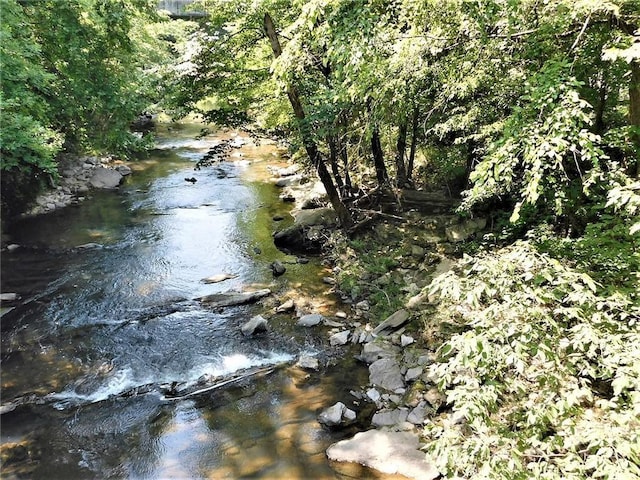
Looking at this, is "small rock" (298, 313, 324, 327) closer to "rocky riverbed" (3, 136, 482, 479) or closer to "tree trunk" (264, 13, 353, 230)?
"rocky riverbed" (3, 136, 482, 479)

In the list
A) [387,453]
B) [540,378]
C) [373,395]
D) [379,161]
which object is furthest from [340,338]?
[379,161]

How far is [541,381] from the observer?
11.4 ft

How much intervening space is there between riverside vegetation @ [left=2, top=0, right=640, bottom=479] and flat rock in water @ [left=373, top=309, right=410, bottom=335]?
0.61 ft

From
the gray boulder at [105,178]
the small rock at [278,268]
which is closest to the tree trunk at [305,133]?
the small rock at [278,268]

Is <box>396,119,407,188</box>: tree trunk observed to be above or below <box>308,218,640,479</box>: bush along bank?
above

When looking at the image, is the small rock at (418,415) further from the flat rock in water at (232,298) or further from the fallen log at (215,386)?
the flat rock in water at (232,298)

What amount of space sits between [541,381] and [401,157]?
25.9 feet

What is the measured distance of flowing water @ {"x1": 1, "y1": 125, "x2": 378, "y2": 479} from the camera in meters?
5.24

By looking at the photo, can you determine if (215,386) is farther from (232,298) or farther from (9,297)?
(9,297)

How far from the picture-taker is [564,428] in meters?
3.38

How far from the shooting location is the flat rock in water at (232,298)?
8.73m

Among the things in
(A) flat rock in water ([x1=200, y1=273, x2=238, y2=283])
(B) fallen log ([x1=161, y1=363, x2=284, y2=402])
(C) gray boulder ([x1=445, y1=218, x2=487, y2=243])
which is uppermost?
(C) gray boulder ([x1=445, y1=218, x2=487, y2=243])

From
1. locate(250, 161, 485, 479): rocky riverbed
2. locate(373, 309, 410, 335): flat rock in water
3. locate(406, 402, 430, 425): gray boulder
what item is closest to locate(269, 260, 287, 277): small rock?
locate(250, 161, 485, 479): rocky riverbed

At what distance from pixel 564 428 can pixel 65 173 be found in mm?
17212
